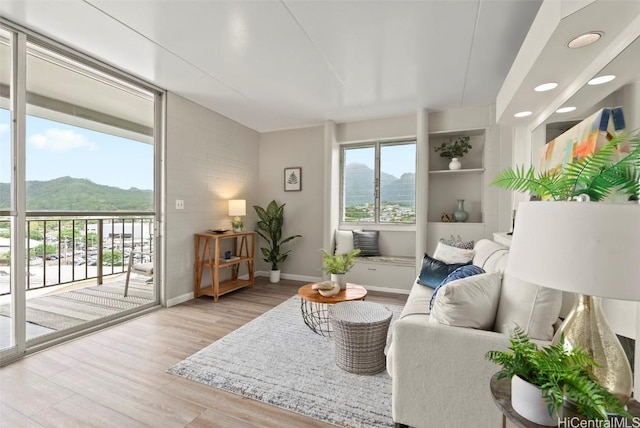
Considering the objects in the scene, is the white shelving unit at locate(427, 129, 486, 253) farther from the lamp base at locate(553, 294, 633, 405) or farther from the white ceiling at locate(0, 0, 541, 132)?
the lamp base at locate(553, 294, 633, 405)

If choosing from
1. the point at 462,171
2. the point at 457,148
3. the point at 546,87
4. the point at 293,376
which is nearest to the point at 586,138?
the point at 546,87

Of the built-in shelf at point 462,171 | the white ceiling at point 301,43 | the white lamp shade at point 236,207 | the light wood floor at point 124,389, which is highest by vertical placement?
Answer: the white ceiling at point 301,43

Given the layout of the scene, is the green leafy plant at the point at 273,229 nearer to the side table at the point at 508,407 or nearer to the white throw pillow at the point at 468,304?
the white throw pillow at the point at 468,304

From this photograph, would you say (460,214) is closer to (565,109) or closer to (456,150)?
(456,150)

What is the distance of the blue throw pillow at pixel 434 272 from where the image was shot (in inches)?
101

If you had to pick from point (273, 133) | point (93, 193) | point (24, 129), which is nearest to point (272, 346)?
point (93, 193)

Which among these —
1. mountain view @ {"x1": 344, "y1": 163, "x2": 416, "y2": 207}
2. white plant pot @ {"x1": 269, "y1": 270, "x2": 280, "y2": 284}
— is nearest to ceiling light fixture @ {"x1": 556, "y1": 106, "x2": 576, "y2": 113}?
mountain view @ {"x1": 344, "y1": 163, "x2": 416, "y2": 207}

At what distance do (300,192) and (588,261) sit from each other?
13.7 ft

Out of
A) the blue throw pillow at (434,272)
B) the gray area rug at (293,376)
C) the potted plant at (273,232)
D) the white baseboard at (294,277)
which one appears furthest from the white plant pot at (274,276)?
the blue throw pillow at (434,272)

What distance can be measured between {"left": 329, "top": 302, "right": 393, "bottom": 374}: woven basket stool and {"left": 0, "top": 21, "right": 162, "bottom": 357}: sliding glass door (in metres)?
2.39

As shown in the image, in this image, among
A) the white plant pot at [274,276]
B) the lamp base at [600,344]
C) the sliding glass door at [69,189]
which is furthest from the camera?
the white plant pot at [274,276]

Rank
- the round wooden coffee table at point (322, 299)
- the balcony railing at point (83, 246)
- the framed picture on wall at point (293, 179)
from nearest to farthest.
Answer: the round wooden coffee table at point (322, 299)
the balcony railing at point (83, 246)
the framed picture on wall at point (293, 179)

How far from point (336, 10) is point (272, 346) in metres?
2.60

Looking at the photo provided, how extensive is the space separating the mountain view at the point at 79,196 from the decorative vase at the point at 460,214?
3.96m
